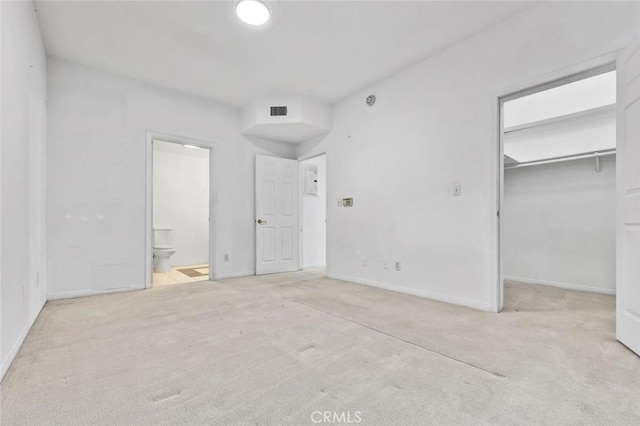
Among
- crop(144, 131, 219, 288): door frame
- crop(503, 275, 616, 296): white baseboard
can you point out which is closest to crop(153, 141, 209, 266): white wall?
crop(144, 131, 219, 288): door frame

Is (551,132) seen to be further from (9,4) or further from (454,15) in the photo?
(9,4)

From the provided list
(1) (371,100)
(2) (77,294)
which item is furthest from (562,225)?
(2) (77,294)

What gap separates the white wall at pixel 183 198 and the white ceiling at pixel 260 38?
2724mm

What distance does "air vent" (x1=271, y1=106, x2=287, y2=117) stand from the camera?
169 inches

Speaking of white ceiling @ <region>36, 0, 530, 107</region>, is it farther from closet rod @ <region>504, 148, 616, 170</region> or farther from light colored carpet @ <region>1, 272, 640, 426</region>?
light colored carpet @ <region>1, 272, 640, 426</region>

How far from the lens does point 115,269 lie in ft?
11.8

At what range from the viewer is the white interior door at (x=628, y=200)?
1837mm

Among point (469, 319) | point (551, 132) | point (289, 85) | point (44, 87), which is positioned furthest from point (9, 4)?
point (551, 132)

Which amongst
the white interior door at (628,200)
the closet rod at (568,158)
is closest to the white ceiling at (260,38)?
the white interior door at (628,200)

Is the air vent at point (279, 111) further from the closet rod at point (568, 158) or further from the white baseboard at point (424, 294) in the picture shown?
the closet rod at point (568, 158)

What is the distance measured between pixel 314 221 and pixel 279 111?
2.41 m

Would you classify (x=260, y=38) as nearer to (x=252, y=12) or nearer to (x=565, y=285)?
(x=252, y=12)

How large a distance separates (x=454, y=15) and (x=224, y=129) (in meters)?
3.42

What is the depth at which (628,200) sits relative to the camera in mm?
1933
